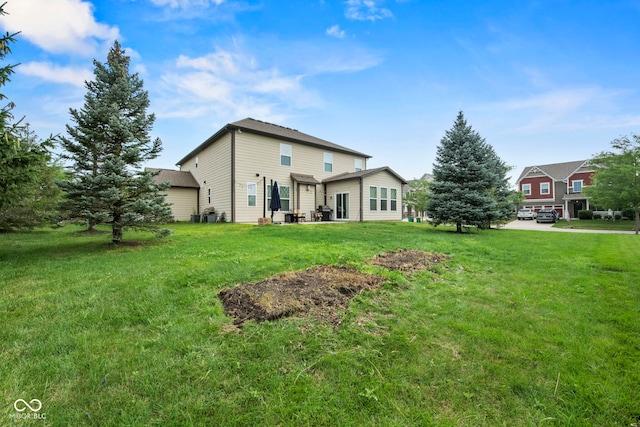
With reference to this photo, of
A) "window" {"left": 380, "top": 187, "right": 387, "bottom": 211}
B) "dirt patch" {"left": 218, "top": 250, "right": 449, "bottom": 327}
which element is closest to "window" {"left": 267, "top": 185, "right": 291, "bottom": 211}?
"window" {"left": 380, "top": 187, "right": 387, "bottom": 211}

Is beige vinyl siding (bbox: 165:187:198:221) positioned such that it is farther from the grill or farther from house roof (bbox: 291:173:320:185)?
the grill

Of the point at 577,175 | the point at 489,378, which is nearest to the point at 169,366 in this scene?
the point at 489,378

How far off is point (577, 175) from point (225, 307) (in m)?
44.8

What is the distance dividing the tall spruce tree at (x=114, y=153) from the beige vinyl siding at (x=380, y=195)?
12.0 metres

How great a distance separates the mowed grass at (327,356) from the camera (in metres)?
1.59

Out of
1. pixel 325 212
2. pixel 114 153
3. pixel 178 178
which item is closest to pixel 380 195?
pixel 325 212

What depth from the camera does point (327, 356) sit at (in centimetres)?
211

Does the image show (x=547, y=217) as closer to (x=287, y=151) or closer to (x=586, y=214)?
(x=586, y=214)

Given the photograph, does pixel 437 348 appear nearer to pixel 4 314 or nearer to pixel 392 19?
pixel 4 314

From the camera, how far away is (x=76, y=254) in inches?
243

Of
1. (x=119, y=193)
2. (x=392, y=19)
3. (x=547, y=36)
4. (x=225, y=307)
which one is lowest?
(x=225, y=307)

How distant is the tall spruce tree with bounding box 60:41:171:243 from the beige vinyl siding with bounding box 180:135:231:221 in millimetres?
7502

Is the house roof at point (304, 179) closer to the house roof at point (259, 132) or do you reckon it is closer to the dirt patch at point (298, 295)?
the house roof at point (259, 132)

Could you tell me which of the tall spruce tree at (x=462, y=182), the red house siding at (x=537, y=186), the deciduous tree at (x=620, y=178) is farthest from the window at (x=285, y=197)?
the red house siding at (x=537, y=186)
